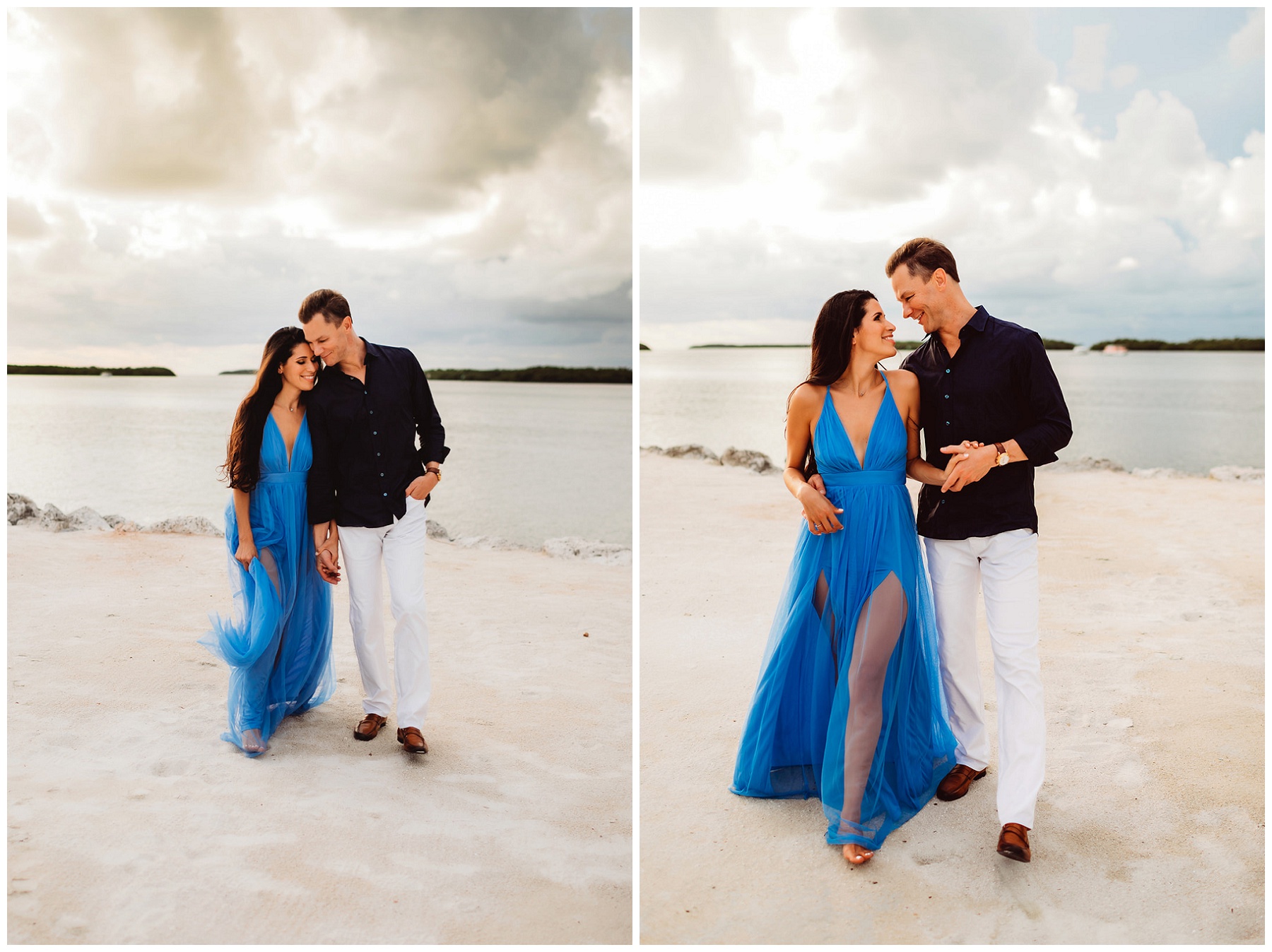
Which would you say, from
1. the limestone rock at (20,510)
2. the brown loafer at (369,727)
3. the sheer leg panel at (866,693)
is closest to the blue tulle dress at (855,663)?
the sheer leg panel at (866,693)

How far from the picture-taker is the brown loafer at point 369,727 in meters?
3.64

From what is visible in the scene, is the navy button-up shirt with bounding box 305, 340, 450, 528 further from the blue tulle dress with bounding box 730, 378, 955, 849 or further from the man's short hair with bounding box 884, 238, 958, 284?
the man's short hair with bounding box 884, 238, 958, 284

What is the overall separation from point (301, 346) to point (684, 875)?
7.41 ft

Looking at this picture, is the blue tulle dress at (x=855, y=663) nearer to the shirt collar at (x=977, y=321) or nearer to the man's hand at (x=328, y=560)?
the shirt collar at (x=977, y=321)

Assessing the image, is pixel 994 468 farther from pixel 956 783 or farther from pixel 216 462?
pixel 216 462

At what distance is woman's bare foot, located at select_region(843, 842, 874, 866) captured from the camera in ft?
8.80

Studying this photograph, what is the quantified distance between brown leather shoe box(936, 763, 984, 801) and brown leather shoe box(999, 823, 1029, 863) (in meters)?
0.35

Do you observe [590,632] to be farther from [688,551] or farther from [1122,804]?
[1122,804]

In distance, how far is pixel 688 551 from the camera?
697 cm

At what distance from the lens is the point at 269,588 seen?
11.6 feet

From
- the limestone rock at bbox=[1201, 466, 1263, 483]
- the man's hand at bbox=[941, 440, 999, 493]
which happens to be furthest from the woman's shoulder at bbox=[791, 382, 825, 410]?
the limestone rock at bbox=[1201, 466, 1263, 483]

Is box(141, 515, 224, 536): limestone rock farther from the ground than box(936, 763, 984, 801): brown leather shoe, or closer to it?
farther from the ground

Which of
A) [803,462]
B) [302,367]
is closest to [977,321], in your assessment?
[803,462]

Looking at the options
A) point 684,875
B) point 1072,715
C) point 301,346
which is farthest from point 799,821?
point 301,346
